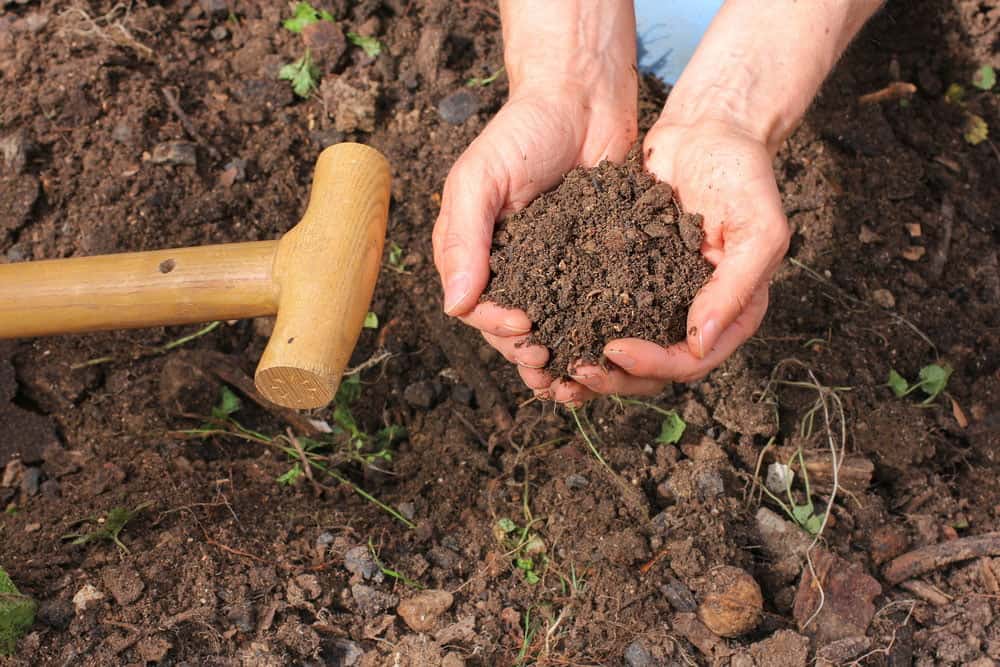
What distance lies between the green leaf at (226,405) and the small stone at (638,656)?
146 centimetres

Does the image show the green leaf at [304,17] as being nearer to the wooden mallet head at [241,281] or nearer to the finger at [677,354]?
the wooden mallet head at [241,281]

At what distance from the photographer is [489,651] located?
2.32m

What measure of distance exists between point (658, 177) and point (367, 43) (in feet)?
5.42

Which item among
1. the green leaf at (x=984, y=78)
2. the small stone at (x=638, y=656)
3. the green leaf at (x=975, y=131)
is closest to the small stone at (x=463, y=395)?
the small stone at (x=638, y=656)

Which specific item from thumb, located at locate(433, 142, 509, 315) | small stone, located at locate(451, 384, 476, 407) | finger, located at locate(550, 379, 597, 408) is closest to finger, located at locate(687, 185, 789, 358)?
finger, located at locate(550, 379, 597, 408)

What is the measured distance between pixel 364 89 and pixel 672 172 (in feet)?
4.97

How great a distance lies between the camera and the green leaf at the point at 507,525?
2.58m

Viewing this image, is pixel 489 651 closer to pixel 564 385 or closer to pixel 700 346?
pixel 564 385

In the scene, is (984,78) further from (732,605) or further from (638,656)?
(638,656)

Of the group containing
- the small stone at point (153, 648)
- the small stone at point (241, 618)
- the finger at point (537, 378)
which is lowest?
the small stone at point (241, 618)

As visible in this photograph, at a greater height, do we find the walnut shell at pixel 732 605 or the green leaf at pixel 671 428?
the green leaf at pixel 671 428

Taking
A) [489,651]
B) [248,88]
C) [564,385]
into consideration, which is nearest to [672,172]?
[564,385]

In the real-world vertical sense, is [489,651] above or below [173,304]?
below

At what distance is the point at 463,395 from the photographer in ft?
9.54
